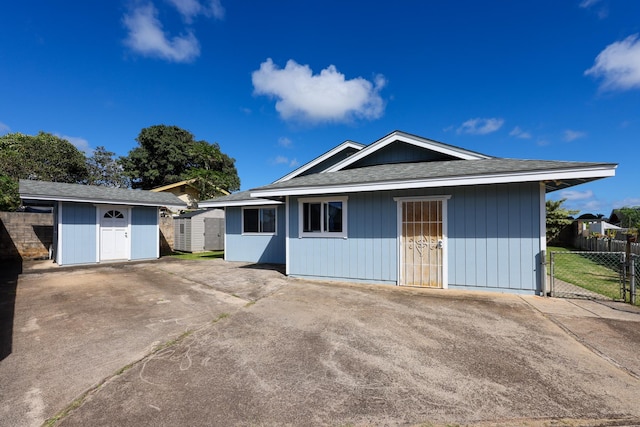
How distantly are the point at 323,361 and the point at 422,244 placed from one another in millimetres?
4562

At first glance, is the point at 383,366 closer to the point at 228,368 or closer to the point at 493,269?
the point at 228,368

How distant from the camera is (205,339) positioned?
3.92 meters

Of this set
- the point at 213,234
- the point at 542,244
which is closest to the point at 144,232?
the point at 213,234

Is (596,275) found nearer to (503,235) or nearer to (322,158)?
(503,235)

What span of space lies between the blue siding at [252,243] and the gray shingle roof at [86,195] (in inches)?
129

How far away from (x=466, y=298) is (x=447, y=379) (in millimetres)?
3573

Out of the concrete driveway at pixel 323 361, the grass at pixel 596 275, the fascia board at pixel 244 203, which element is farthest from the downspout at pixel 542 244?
the fascia board at pixel 244 203

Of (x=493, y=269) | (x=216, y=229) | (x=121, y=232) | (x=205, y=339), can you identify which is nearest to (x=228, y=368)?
(x=205, y=339)

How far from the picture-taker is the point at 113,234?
1208 centimetres

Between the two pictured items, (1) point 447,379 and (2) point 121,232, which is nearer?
(1) point 447,379

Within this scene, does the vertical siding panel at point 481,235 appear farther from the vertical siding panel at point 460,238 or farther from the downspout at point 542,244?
the downspout at point 542,244

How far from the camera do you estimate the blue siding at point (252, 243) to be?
11508 mm

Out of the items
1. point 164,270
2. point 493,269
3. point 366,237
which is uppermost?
point 366,237

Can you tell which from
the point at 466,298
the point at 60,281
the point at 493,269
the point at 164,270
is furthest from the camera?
the point at 164,270
